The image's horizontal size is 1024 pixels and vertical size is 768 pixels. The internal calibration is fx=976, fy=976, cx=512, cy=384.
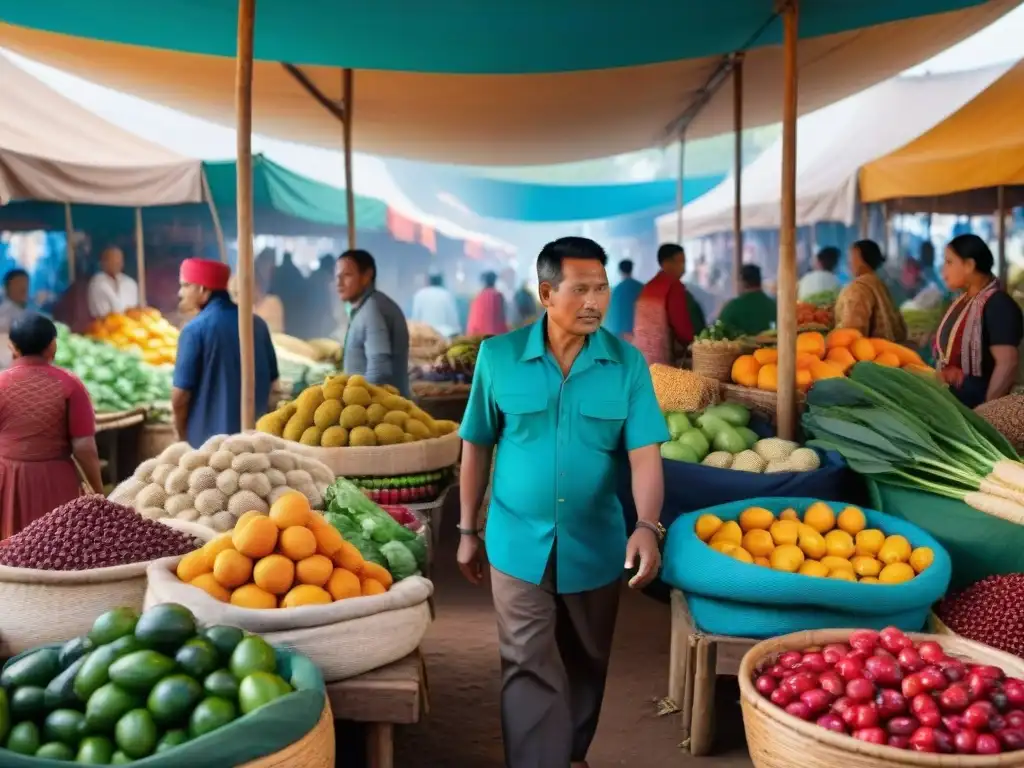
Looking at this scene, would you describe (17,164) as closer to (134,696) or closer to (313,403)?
(313,403)

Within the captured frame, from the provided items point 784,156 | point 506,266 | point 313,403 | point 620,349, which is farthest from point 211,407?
point 506,266

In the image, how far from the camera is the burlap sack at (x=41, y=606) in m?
2.49

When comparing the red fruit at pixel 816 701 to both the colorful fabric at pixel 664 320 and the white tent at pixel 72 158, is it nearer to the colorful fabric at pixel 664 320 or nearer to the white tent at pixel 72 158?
the colorful fabric at pixel 664 320

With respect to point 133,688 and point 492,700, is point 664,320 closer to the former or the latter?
point 492,700

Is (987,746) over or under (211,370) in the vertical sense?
under

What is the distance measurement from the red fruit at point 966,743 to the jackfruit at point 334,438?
2.71 metres

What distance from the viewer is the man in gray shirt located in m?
5.03

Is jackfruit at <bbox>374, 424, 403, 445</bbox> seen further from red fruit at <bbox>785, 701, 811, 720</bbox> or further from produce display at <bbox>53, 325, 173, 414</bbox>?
produce display at <bbox>53, 325, 173, 414</bbox>

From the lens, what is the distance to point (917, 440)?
144 inches

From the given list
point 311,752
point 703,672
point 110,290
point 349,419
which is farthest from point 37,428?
point 110,290

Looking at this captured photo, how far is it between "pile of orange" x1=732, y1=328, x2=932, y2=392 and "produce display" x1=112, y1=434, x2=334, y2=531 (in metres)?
2.33

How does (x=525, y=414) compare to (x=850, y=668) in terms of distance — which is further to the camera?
(x=525, y=414)

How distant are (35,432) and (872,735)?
3.33m

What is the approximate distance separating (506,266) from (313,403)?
21.1 m
